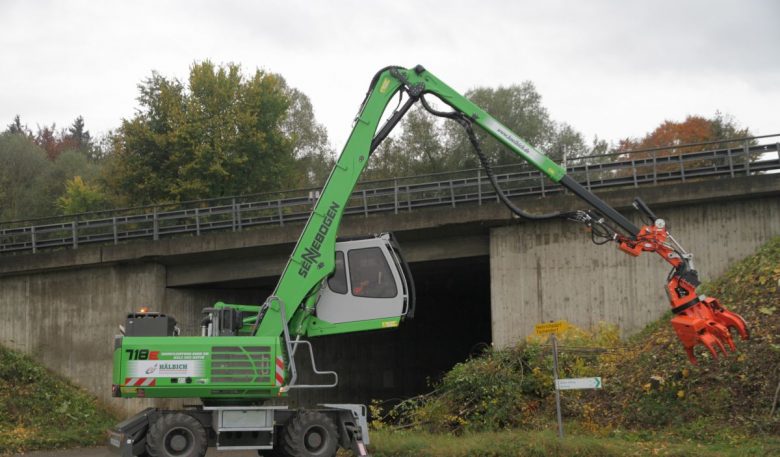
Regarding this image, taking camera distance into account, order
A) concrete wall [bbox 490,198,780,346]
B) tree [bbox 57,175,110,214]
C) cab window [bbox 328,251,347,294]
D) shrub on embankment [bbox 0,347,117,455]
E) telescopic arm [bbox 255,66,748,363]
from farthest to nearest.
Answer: tree [bbox 57,175,110,214], concrete wall [bbox 490,198,780,346], shrub on embankment [bbox 0,347,117,455], cab window [bbox 328,251,347,294], telescopic arm [bbox 255,66,748,363]

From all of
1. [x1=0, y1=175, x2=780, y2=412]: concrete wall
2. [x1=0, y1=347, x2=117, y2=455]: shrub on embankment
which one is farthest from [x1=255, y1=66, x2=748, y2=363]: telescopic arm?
[x1=0, y1=347, x2=117, y2=455]: shrub on embankment

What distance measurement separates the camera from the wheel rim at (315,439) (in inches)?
574

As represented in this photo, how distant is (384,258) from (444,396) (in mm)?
6353

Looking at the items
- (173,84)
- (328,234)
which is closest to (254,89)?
(173,84)

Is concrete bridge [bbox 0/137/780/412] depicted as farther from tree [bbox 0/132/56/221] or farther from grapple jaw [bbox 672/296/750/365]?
tree [bbox 0/132/56/221]

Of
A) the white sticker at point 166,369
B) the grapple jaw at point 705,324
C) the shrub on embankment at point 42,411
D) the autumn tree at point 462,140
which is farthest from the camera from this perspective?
the autumn tree at point 462,140

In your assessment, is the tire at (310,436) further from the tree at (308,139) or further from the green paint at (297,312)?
the tree at (308,139)

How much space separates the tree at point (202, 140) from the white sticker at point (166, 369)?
29224mm

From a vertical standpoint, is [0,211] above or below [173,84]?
below

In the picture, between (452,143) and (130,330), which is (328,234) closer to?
(130,330)

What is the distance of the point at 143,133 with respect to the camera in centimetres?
4409

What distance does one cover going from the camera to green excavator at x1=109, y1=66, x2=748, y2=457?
47.2 ft

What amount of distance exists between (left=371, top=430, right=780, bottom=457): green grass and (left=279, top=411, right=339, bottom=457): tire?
7.87 ft

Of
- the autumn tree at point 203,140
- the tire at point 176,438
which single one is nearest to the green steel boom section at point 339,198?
the tire at point 176,438
